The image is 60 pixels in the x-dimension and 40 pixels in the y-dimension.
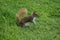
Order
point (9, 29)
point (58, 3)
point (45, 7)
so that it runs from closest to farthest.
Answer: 1. point (9, 29)
2. point (45, 7)
3. point (58, 3)

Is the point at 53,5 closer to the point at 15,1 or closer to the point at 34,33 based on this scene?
the point at 15,1

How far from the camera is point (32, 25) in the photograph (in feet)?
21.5

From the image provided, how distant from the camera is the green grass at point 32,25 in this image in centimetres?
589

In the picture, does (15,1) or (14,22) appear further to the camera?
(15,1)

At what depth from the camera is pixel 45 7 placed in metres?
7.82

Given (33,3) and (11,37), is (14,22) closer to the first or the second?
(11,37)

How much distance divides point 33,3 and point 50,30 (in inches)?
61.1

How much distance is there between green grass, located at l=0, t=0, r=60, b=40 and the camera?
589cm

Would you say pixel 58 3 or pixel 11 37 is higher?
pixel 11 37

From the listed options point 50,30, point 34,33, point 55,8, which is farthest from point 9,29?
point 55,8

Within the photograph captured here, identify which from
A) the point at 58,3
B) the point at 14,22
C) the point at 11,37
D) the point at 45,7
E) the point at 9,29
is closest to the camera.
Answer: the point at 11,37

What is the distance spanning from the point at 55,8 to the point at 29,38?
236 centimetres

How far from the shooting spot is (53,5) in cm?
809

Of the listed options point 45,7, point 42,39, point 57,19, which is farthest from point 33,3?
point 42,39
